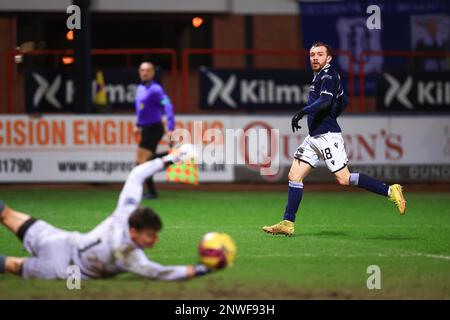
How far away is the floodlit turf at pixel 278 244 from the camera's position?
8648mm

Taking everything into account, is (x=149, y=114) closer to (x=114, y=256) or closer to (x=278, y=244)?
(x=278, y=244)

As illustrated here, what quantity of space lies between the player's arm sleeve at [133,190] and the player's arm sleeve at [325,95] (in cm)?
344

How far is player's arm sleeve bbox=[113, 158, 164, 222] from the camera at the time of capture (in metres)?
8.63

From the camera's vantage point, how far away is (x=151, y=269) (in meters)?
8.33

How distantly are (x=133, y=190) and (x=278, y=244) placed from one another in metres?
3.36

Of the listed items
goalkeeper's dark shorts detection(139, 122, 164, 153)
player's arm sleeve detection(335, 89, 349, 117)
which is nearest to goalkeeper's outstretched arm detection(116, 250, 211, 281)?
player's arm sleeve detection(335, 89, 349, 117)

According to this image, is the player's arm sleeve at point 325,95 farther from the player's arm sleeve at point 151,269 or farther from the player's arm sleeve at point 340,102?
the player's arm sleeve at point 151,269

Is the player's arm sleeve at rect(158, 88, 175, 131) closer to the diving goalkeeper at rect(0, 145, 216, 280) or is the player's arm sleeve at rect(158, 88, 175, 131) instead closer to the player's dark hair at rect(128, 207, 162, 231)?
the diving goalkeeper at rect(0, 145, 216, 280)

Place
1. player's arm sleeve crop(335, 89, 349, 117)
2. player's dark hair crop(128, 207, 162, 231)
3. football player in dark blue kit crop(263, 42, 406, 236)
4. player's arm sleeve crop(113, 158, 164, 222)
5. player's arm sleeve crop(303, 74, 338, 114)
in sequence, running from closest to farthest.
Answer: player's dark hair crop(128, 207, 162, 231), player's arm sleeve crop(113, 158, 164, 222), player's arm sleeve crop(303, 74, 338, 114), football player in dark blue kit crop(263, 42, 406, 236), player's arm sleeve crop(335, 89, 349, 117)

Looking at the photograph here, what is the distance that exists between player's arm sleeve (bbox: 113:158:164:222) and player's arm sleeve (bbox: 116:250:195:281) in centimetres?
37
